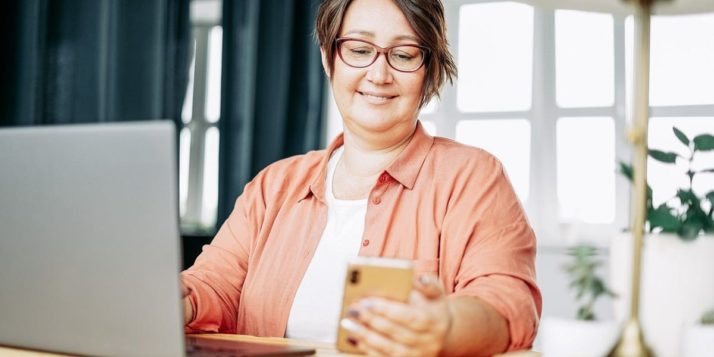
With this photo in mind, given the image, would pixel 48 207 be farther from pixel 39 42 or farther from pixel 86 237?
pixel 39 42

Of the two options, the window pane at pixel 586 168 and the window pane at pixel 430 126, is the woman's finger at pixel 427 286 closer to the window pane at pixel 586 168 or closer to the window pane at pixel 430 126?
the window pane at pixel 586 168

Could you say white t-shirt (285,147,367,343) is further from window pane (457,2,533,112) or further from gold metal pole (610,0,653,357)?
window pane (457,2,533,112)

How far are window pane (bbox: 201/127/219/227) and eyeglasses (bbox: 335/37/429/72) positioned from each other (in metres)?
2.00

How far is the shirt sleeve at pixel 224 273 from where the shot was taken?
1481mm

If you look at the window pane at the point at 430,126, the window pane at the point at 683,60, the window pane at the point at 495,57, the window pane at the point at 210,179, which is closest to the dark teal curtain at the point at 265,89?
the window pane at the point at 210,179

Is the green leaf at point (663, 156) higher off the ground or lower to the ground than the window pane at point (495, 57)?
lower

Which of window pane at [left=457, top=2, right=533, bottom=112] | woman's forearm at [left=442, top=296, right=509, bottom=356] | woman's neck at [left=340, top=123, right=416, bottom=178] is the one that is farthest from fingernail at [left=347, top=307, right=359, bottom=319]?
window pane at [left=457, top=2, right=533, bottom=112]

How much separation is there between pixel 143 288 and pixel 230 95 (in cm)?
261

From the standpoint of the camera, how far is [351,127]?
1.72 metres

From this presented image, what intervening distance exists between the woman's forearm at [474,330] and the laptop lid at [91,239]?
1.29 ft

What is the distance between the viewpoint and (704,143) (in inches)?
41.9

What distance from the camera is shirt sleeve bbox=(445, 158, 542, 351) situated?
49.0 inches

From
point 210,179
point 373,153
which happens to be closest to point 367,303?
point 373,153

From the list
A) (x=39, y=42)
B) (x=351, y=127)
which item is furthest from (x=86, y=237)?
(x=39, y=42)
